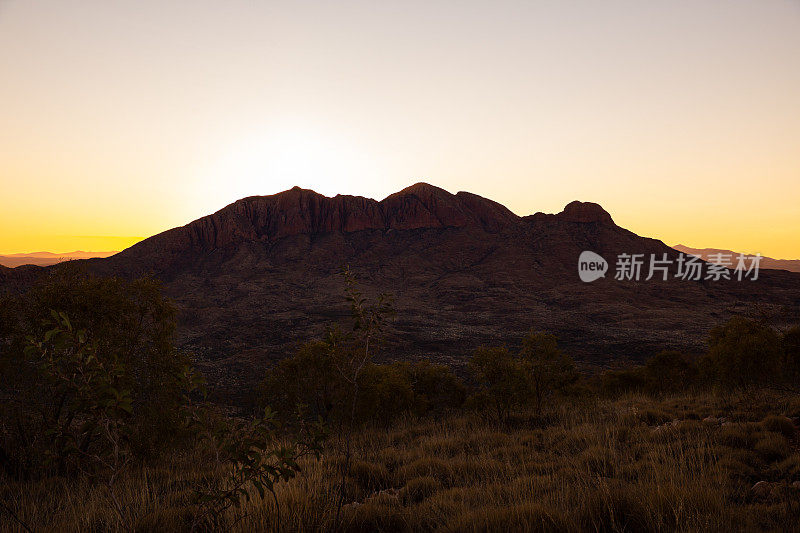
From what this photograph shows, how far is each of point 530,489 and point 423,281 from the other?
9760cm

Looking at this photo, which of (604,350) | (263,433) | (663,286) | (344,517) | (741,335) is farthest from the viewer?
(663,286)

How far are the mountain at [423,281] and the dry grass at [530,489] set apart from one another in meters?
6.52

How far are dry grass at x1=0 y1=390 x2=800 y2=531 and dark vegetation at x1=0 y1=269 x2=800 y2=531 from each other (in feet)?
0.11

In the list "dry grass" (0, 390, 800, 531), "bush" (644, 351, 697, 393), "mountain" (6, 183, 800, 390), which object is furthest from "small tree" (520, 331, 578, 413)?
"bush" (644, 351, 697, 393)

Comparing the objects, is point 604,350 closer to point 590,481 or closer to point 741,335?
point 741,335

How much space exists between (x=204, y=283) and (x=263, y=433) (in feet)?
361

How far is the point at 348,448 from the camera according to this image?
4391 mm

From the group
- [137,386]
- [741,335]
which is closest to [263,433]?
[137,386]

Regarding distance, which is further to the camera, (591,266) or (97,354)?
(591,266)

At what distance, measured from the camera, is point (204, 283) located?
101 meters

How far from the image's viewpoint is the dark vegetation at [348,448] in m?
3.78

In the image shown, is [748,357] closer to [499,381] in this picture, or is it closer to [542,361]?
[542,361]

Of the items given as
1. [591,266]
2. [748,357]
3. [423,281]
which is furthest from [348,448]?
[591,266]

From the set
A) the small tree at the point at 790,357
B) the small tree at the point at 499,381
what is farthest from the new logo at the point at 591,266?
the small tree at the point at 499,381
